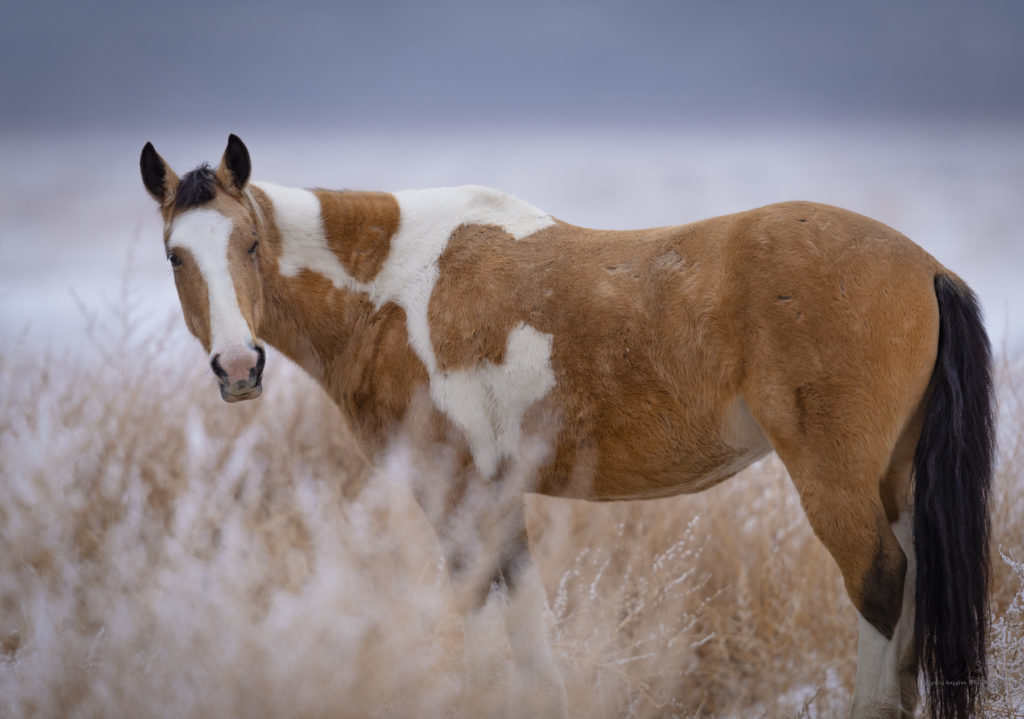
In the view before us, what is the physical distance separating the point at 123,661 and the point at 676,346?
7.32ft

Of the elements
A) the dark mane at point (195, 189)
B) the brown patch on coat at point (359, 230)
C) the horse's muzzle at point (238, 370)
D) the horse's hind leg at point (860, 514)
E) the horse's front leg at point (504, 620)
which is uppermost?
the dark mane at point (195, 189)

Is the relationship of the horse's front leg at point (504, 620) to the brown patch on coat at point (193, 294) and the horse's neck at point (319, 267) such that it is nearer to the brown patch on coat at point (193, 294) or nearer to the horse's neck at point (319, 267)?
the horse's neck at point (319, 267)

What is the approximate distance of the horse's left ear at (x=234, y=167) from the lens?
3408mm

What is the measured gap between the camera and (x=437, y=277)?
3.49 metres

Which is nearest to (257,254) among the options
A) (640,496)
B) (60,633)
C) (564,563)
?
(60,633)

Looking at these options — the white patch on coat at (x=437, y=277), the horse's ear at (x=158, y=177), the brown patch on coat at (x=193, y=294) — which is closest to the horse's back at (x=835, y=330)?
the white patch on coat at (x=437, y=277)

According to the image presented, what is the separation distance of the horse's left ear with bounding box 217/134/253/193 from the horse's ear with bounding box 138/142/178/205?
0.69 ft

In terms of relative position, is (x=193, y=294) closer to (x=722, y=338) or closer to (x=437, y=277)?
(x=437, y=277)

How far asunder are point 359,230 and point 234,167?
57 centimetres

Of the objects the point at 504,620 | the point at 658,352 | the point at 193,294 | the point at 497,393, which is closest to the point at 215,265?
the point at 193,294

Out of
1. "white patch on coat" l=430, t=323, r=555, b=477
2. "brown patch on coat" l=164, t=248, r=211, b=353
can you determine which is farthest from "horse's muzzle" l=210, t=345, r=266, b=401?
"white patch on coat" l=430, t=323, r=555, b=477

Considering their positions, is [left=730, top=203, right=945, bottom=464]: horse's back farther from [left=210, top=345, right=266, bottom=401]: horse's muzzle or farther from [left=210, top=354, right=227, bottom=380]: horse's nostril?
[left=210, top=354, right=227, bottom=380]: horse's nostril

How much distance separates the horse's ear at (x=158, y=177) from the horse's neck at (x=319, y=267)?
1.11ft

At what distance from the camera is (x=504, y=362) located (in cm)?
328
